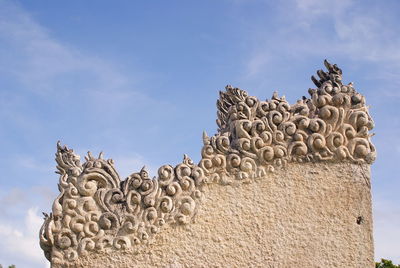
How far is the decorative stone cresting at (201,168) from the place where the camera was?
669 cm

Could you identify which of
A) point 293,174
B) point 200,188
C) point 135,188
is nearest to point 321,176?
point 293,174

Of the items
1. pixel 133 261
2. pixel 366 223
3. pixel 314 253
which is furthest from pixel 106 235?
pixel 366 223

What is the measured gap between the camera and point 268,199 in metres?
6.84

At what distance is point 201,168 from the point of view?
689 centimetres

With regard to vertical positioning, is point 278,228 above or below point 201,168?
below

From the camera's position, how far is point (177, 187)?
6.84 meters

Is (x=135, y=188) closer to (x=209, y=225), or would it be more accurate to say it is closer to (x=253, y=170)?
(x=209, y=225)

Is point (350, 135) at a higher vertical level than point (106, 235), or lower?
higher

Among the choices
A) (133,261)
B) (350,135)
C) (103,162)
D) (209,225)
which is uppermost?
(350,135)

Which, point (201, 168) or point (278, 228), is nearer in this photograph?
point (278, 228)

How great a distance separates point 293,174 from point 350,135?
0.80 meters

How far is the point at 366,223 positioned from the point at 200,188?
6.19ft

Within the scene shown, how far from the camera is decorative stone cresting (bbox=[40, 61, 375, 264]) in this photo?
669 cm

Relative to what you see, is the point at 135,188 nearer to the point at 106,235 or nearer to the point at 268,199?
the point at 106,235
